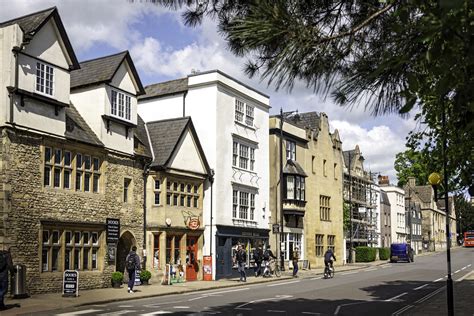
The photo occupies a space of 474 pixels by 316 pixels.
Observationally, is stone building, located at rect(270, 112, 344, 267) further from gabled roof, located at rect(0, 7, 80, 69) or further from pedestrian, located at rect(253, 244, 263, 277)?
gabled roof, located at rect(0, 7, 80, 69)

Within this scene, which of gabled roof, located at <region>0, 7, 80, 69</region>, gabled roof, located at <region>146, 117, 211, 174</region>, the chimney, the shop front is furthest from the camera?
the chimney

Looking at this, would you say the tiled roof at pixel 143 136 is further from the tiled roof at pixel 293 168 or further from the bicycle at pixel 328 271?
the tiled roof at pixel 293 168

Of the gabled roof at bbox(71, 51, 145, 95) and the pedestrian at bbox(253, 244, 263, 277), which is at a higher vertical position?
the gabled roof at bbox(71, 51, 145, 95)

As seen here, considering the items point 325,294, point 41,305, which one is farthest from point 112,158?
point 325,294

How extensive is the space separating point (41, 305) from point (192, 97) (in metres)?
17.8

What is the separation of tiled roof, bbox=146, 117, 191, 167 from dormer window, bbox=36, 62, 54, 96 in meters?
7.35

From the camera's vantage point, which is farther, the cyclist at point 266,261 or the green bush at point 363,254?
the green bush at point 363,254

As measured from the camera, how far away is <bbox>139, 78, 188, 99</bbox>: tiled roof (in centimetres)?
3369

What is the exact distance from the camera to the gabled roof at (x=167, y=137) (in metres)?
28.6

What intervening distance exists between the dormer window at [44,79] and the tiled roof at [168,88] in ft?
38.8

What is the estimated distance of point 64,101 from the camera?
22.7 m

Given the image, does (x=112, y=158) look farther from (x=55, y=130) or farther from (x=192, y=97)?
(x=192, y=97)

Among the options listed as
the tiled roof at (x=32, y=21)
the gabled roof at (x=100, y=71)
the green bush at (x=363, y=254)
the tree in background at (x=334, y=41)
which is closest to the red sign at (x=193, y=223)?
the gabled roof at (x=100, y=71)

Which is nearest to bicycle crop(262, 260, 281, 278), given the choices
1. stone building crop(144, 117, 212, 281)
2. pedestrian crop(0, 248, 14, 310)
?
stone building crop(144, 117, 212, 281)
